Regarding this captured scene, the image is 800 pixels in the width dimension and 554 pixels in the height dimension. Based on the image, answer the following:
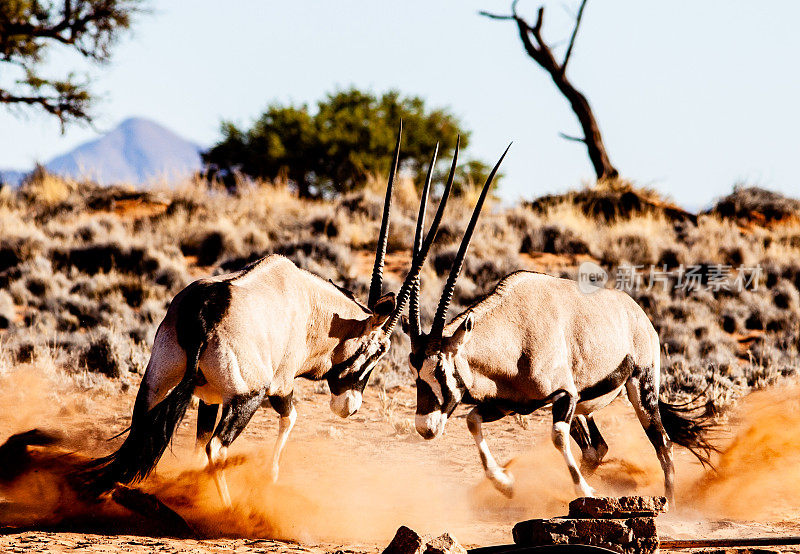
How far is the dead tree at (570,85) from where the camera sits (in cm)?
2456

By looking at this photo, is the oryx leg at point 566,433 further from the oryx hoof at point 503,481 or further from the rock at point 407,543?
the rock at point 407,543

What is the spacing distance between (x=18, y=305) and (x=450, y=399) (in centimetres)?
1102

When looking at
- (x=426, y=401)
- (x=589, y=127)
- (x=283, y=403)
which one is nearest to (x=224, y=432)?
(x=283, y=403)

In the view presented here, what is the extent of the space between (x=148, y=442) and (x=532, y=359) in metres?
2.72

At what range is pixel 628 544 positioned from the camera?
16.6ft

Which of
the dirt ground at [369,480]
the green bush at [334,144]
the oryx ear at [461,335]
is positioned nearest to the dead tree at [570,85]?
the green bush at [334,144]

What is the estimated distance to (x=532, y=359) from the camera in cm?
674

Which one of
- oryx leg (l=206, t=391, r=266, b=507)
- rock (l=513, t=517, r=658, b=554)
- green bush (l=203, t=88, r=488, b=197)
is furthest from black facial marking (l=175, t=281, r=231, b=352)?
green bush (l=203, t=88, r=488, b=197)

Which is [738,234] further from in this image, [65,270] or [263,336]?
[263,336]

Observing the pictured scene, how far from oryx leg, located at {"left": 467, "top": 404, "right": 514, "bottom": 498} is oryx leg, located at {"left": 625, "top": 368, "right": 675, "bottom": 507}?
138cm

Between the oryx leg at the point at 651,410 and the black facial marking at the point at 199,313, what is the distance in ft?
11.3

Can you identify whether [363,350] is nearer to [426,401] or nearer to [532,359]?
[426,401]

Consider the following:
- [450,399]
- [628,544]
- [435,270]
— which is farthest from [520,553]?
[435,270]

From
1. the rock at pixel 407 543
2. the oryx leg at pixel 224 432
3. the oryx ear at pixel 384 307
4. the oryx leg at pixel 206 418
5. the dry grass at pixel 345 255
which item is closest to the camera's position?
the rock at pixel 407 543
